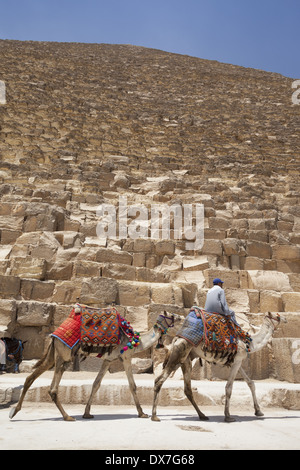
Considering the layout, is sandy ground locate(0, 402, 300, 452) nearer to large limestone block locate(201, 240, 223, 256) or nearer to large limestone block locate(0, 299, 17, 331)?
large limestone block locate(0, 299, 17, 331)

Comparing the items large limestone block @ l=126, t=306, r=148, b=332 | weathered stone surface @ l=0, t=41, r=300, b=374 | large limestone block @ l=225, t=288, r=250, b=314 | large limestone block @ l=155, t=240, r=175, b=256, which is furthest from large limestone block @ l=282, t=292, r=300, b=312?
large limestone block @ l=126, t=306, r=148, b=332

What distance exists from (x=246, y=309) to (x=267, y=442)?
486 centimetres

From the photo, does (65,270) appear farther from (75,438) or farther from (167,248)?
(75,438)

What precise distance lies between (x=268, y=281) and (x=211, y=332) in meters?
4.79

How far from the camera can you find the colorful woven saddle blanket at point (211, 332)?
433 cm

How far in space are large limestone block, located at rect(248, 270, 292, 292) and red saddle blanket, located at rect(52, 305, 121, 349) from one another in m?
4.83

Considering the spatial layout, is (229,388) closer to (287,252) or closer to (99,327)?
(99,327)

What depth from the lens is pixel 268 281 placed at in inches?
347

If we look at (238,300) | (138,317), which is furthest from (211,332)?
(238,300)

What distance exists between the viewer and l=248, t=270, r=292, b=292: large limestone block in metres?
8.70

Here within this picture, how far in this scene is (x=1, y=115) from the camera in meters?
17.9

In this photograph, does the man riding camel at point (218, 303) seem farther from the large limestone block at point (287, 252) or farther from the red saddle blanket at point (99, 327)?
the large limestone block at point (287, 252)

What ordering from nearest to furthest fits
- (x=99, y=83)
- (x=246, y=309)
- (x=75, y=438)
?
(x=75, y=438)
(x=246, y=309)
(x=99, y=83)
